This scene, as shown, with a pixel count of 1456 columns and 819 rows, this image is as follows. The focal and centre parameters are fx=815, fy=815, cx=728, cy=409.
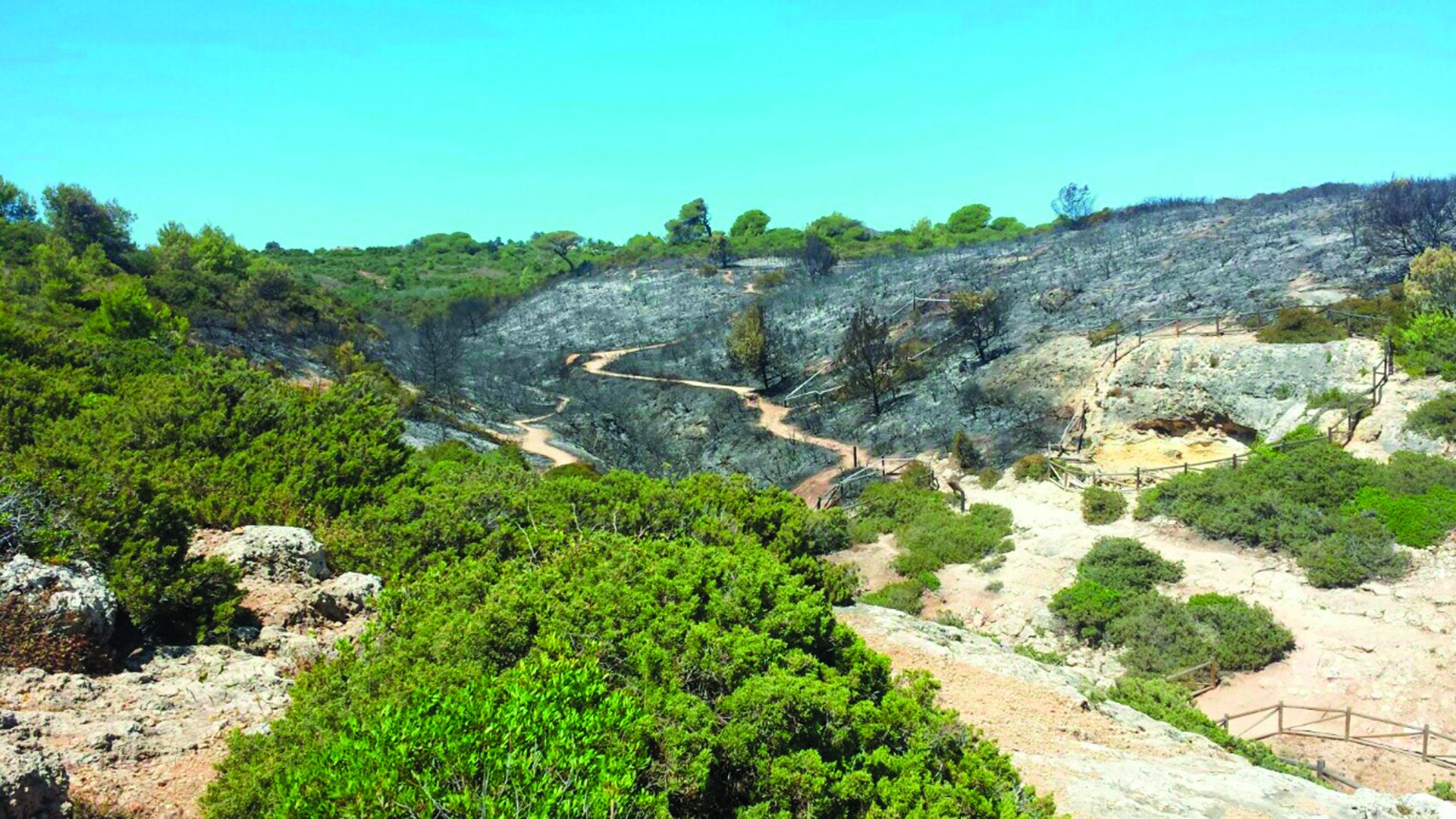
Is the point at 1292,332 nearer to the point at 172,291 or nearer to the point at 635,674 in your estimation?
the point at 635,674

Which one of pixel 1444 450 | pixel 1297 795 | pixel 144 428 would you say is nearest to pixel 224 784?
pixel 1297 795

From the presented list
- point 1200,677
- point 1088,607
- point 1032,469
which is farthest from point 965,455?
point 1200,677

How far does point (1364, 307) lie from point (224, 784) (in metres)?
31.1

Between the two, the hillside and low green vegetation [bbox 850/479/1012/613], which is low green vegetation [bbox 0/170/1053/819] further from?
low green vegetation [bbox 850/479/1012/613]

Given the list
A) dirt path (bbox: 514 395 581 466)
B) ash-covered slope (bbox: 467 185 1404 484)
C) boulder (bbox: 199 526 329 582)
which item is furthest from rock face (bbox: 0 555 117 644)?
ash-covered slope (bbox: 467 185 1404 484)

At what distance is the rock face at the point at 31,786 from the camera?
425 cm

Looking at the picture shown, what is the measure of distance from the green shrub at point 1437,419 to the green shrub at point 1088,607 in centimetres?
900

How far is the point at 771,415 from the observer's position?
36750 mm

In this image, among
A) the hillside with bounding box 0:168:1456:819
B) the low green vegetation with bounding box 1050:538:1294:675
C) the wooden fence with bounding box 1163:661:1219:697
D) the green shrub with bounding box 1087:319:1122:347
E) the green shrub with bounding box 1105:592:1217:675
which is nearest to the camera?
the hillside with bounding box 0:168:1456:819

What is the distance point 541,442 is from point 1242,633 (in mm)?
25993

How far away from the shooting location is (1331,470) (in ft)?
58.6

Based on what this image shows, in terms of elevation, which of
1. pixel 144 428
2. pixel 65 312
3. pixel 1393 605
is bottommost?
pixel 1393 605

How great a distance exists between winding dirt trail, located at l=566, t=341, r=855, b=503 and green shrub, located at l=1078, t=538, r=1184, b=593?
8847mm

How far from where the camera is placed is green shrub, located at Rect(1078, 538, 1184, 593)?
1631 centimetres
